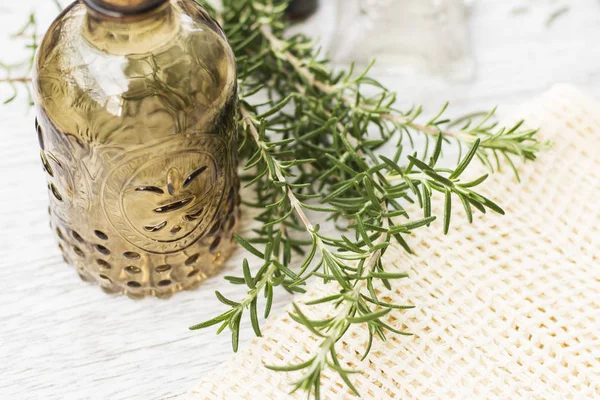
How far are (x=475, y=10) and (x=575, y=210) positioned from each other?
38cm

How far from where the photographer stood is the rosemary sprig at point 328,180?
1.59 ft

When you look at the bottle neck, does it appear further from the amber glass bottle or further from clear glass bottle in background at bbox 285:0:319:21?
clear glass bottle in background at bbox 285:0:319:21

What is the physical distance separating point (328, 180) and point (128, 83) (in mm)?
244

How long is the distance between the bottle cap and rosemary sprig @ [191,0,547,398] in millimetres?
149

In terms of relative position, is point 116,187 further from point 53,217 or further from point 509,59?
point 509,59

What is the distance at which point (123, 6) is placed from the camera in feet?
1.40

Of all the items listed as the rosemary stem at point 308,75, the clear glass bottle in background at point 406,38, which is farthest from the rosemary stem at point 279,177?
the clear glass bottle in background at point 406,38

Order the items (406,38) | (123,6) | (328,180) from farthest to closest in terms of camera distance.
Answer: (406,38) < (328,180) < (123,6)

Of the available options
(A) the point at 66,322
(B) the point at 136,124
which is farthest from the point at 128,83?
(A) the point at 66,322

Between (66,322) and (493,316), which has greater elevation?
(493,316)

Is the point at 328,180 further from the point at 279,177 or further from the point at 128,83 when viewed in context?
the point at 128,83

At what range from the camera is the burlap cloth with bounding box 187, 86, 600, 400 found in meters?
0.51

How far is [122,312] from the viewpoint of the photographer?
59 centimetres

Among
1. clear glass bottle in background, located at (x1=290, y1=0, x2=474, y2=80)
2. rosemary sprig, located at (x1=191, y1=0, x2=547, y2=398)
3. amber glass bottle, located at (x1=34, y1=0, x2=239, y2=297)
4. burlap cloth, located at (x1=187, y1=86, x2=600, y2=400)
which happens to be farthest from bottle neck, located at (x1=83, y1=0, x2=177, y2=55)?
clear glass bottle in background, located at (x1=290, y1=0, x2=474, y2=80)
